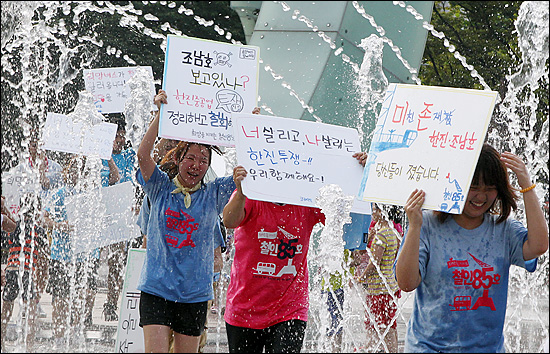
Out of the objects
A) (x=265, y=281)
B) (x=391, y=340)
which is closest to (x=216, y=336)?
(x=391, y=340)

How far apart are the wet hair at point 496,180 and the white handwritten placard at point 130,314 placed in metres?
2.42

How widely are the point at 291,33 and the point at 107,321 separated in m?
3.87

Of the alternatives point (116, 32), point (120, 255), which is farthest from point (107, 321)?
point (116, 32)

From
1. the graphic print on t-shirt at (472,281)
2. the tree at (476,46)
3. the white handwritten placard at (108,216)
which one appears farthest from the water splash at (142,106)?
the tree at (476,46)

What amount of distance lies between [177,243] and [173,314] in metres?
0.39

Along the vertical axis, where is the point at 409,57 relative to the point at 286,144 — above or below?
above

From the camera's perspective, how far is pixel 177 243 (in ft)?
14.3

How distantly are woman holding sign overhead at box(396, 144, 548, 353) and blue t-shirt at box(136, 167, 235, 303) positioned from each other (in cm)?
144

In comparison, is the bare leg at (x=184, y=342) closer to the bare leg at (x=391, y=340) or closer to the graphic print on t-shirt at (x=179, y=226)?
the graphic print on t-shirt at (x=179, y=226)

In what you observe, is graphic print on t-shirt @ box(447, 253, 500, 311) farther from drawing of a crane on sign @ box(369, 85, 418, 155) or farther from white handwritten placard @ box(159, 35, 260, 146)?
white handwritten placard @ box(159, 35, 260, 146)

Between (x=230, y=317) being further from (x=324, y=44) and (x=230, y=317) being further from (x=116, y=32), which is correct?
(x=116, y=32)

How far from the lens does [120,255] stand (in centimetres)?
746

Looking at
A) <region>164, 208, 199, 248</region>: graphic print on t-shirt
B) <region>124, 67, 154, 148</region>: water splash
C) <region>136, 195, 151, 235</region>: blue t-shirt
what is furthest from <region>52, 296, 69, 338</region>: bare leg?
<region>164, 208, 199, 248</region>: graphic print on t-shirt

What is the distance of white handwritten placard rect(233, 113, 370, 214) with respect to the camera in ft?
13.7
